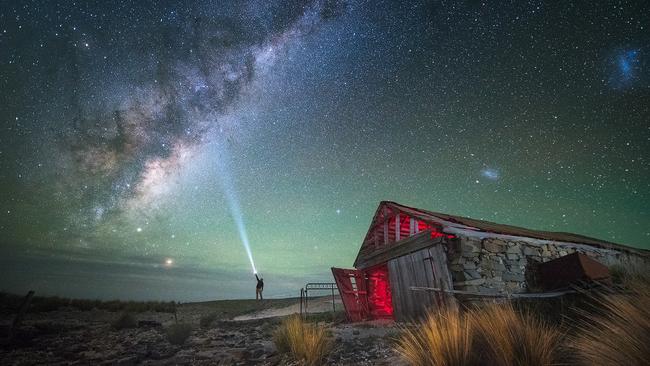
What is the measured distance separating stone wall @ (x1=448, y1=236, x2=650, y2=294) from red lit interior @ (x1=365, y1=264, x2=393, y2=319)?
Result: 5898mm

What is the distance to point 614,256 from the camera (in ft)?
48.9

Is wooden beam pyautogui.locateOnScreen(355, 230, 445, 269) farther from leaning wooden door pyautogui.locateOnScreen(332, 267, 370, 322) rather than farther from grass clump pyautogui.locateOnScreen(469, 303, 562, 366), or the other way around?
grass clump pyautogui.locateOnScreen(469, 303, 562, 366)

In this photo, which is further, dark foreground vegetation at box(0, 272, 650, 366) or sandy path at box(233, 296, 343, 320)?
sandy path at box(233, 296, 343, 320)

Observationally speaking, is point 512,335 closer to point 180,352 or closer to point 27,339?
point 180,352

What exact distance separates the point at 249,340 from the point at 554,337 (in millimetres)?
9925

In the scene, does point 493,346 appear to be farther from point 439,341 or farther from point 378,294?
point 378,294

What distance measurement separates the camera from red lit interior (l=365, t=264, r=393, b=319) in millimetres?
16281

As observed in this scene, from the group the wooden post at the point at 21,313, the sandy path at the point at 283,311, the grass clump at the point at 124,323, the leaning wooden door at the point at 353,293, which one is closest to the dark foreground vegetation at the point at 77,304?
the sandy path at the point at 283,311

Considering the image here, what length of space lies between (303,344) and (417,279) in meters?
6.85

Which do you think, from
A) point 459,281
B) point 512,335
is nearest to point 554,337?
point 512,335

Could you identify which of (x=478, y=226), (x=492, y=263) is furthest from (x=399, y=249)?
(x=492, y=263)

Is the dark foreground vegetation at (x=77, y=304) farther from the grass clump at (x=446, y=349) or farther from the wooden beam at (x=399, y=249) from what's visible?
the grass clump at (x=446, y=349)

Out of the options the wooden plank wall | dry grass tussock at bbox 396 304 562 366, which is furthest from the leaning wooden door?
dry grass tussock at bbox 396 304 562 366

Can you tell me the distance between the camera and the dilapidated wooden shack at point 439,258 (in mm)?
10461
